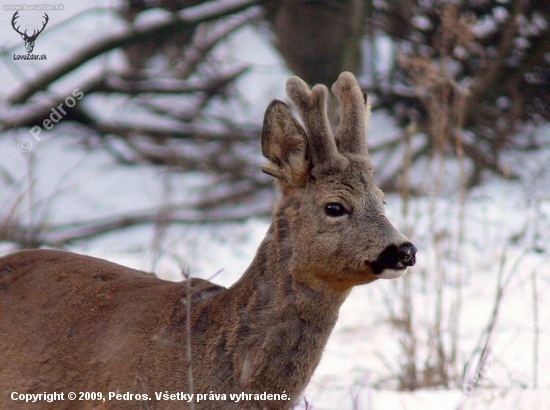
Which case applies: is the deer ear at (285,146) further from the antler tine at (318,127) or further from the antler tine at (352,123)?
the antler tine at (352,123)

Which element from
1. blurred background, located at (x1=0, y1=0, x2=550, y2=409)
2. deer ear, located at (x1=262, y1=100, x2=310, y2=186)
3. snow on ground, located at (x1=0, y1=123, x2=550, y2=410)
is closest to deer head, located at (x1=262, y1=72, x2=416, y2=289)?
deer ear, located at (x1=262, y1=100, x2=310, y2=186)

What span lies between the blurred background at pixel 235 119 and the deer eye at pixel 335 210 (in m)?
4.21

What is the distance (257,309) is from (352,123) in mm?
818

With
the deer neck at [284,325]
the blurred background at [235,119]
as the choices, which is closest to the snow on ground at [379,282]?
the blurred background at [235,119]

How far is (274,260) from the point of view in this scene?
3586mm

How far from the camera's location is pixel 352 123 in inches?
150

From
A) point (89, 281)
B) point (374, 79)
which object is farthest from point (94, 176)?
point (89, 281)

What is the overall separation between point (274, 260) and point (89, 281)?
0.78 m

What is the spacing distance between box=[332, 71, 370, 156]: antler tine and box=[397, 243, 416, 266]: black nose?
0.56 metres

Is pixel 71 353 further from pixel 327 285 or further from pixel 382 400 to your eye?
pixel 382 400

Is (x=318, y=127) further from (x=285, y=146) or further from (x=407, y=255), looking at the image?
(x=407, y=255)

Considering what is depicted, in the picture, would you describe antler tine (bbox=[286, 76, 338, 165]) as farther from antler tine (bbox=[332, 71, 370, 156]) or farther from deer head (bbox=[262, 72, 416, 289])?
antler tine (bbox=[332, 71, 370, 156])

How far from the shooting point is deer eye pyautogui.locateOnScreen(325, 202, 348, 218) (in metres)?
3.50

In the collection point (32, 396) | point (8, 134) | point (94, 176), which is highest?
point (32, 396)
